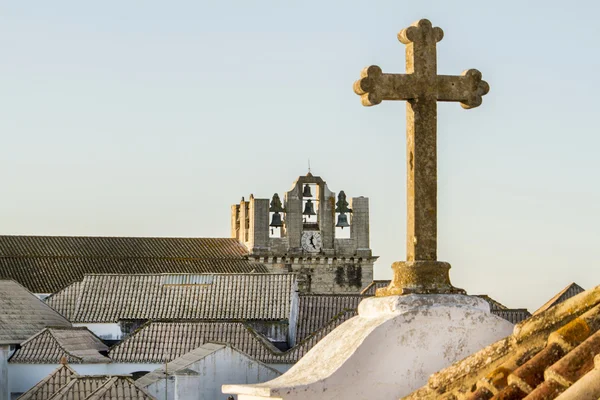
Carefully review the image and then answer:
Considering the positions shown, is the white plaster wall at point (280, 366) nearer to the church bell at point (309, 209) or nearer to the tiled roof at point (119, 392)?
the tiled roof at point (119, 392)

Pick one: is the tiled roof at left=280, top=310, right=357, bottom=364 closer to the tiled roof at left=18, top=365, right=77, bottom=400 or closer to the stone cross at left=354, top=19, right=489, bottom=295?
the tiled roof at left=18, top=365, right=77, bottom=400

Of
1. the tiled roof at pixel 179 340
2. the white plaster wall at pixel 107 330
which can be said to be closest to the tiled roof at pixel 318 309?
the tiled roof at pixel 179 340

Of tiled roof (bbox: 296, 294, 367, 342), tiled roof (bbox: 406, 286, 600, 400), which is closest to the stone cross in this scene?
tiled roof (bbox: 406, 286, 600, 400)

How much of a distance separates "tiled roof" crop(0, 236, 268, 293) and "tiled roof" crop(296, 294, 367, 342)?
44.2ft

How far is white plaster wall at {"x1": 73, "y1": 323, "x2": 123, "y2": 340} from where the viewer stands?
46688 mm

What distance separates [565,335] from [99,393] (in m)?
26.9

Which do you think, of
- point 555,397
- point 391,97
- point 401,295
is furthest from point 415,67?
point 555,397

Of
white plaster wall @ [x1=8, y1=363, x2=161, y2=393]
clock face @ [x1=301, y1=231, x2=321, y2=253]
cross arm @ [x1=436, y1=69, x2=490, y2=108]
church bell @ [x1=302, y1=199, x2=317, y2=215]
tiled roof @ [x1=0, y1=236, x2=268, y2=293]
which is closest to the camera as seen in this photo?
cross arm @ [x1=436, y1=69, x2=490, y2=108]

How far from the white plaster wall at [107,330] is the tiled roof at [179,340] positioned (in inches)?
144

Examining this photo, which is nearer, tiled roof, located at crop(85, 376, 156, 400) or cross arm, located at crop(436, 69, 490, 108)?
cross arm, located at crop(436, 69, 490, 108)

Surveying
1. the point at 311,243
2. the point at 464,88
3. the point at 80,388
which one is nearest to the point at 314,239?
the point at 311,243

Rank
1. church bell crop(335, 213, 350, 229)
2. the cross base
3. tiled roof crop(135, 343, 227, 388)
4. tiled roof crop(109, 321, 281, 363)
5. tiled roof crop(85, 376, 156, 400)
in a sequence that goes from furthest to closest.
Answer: church bell crop(335, 213, 350, 229) → tiled roof crop(109, 321, 281, 363) → tiled roof crop(135, 343, 227, 388) → tiled roof crop(85, 376, 156, 400) → the cross base

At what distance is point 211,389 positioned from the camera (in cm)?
3584

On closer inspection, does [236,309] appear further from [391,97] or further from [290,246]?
[391,97]
